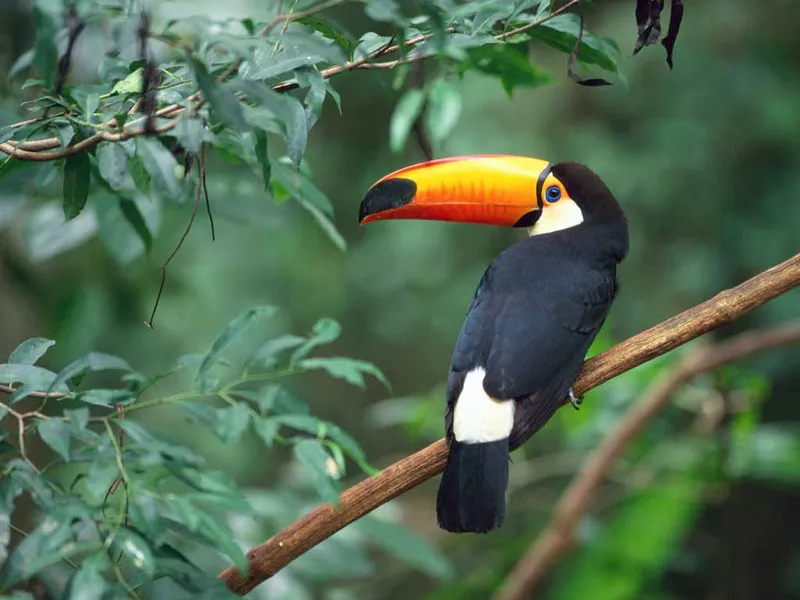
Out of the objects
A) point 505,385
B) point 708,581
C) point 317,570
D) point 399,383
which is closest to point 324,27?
point 505,385

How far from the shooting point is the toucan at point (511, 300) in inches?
81.0

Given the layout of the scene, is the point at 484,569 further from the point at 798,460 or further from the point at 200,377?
the point at 200,377

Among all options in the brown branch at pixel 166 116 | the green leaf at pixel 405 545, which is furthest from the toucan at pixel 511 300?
the brown branch at pixel 166 116

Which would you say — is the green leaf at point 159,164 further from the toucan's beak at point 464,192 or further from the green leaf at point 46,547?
the toucan's beak at point 464,192

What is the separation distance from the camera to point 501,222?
9.12 feet

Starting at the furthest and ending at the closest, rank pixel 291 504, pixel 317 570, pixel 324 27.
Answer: pixel 291 504, pixel 317 570, pixel 324 27

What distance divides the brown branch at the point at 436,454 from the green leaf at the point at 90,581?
43 cm

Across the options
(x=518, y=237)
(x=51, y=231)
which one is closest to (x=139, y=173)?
(x=51, y=231)

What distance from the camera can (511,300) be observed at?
8.07 feet

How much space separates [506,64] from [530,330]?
2.20 feet

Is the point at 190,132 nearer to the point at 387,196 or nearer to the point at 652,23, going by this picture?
the point at 652,23

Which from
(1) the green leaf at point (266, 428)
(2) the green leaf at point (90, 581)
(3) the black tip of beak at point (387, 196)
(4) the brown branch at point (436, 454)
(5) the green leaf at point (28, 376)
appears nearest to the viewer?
(2) the green leaf at point (90, 581)

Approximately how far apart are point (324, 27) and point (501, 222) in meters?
1.17

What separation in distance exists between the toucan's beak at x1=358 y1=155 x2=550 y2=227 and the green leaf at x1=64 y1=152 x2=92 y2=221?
0.83 m
